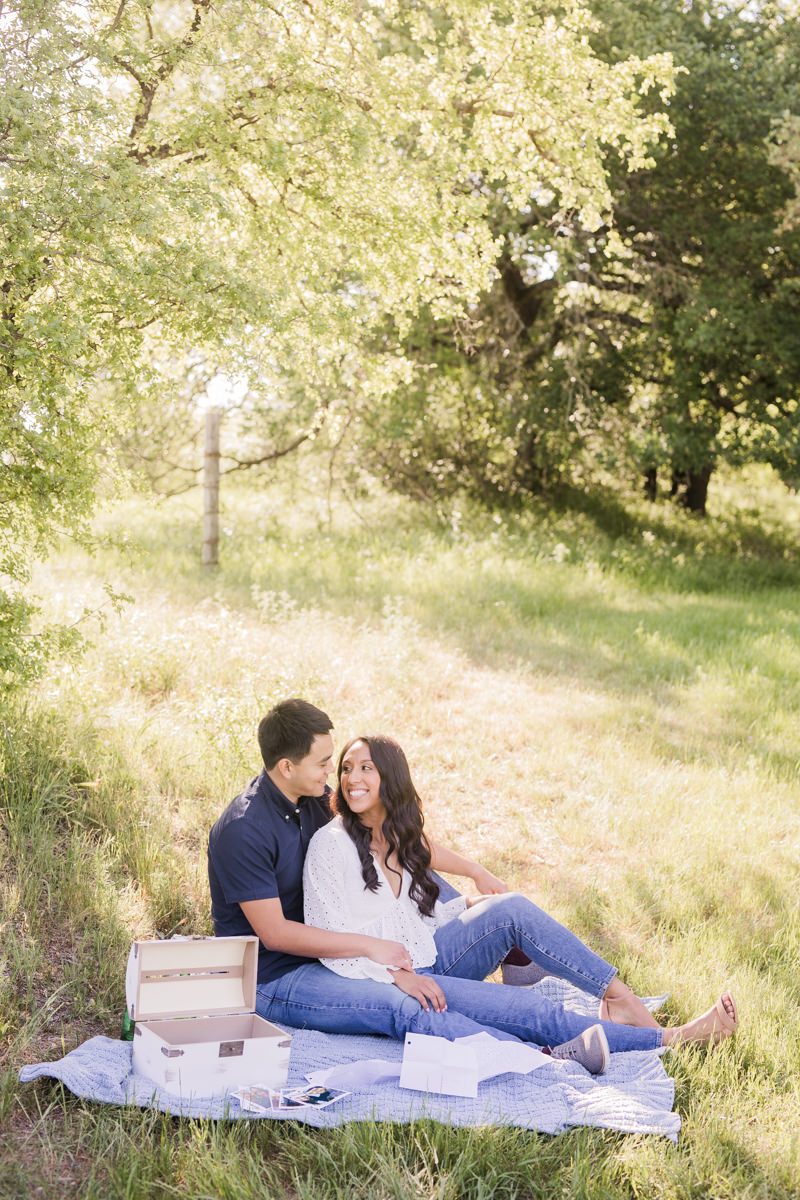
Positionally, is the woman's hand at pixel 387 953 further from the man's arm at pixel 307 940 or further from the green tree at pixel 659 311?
the green tree at pixel 659 311

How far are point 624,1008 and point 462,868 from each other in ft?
2.83

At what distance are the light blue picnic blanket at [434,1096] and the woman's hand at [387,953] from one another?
0.29 metres

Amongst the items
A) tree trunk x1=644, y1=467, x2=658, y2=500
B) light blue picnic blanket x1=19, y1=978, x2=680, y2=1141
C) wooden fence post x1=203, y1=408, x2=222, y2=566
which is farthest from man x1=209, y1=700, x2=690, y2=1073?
tree trunk x1=644, y1=467, x2=658, y2=500

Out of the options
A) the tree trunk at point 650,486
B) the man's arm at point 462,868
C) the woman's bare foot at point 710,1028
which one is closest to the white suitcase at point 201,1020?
the man's arm at point 462,868

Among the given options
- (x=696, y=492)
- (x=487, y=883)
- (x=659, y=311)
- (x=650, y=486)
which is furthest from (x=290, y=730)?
(x=650, y=486)

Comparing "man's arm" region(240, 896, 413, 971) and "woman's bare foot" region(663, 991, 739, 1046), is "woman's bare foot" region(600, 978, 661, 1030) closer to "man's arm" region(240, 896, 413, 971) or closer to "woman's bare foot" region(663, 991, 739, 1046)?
"woman's bare foot" region(663, 991, 739, 1046)

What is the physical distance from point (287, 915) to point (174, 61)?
14.5ft

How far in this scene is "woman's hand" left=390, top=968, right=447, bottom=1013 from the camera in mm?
4008

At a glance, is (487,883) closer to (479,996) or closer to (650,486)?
(479,996)

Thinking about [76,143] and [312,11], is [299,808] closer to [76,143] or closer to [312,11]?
[76,143]

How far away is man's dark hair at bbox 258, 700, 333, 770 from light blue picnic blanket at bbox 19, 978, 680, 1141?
106 centimetres

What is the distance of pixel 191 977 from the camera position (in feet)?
12.6

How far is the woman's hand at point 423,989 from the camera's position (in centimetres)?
401

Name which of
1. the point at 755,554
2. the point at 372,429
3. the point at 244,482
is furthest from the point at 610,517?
the point at 244,482
